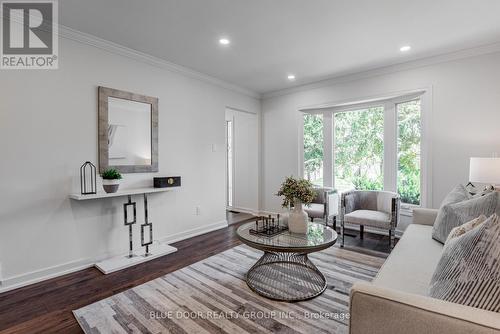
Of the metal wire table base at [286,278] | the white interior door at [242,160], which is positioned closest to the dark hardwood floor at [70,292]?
the metal wire table base at [286,278]

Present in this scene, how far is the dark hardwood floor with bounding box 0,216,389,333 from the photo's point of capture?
190 cm

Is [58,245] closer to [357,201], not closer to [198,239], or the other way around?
[198,239]

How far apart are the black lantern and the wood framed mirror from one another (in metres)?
0.10

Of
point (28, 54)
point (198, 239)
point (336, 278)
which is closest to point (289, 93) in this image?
point (198, 239)

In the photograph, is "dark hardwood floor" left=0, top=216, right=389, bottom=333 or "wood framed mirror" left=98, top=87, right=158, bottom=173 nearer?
"dark hardwood floor" left=0, top=216, right=389, bottom=333

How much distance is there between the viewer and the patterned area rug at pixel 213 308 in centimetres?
182

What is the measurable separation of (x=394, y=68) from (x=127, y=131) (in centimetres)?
385

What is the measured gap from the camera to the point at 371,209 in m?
3.79

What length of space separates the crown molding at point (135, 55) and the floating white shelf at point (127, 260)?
2.46 metres

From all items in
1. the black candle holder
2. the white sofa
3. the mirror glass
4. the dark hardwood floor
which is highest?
the mirror glass

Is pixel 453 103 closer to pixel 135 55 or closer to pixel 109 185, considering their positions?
pixel 135 55

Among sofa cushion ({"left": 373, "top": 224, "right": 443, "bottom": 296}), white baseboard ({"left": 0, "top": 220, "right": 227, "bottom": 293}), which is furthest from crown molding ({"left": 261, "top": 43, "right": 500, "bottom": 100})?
white baseboard ({"left": 0, "top": 220, "right": 227, "bottom": 293})

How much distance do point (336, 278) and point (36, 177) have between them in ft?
10.3

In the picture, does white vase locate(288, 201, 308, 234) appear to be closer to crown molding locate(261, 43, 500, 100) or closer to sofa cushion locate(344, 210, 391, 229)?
sofa cushion locate(344, 210, 391, 229)
